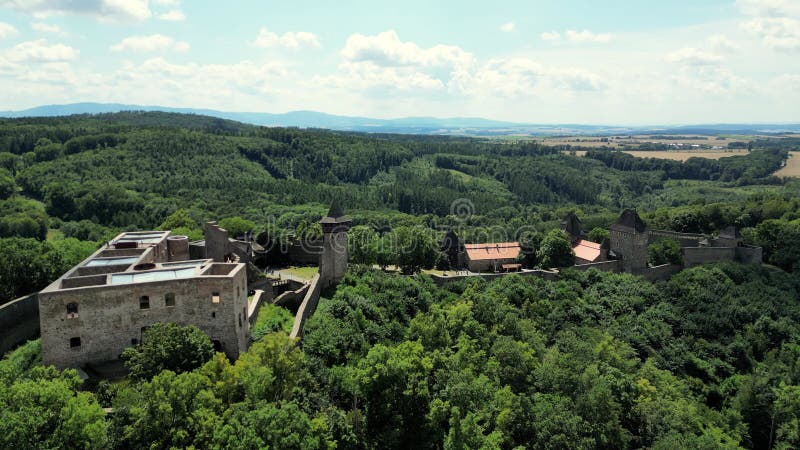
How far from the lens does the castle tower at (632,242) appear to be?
59469 mm

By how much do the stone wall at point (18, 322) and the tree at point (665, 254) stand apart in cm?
5680

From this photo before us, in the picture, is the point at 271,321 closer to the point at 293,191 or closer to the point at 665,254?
the point at 665,254

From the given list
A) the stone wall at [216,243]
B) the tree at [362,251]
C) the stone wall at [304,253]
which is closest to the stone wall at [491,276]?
the tree at [362,251]

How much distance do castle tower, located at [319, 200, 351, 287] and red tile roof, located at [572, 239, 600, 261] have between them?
27.8m

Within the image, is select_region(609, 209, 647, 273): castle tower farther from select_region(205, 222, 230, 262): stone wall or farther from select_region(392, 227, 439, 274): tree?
select_region(205, 222, 230, 262): stone wall

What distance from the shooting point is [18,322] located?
36219mm

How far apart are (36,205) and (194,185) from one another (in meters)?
29.6

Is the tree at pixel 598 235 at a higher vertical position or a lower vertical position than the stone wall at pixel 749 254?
higher

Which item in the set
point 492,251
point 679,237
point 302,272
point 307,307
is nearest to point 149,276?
point 307,307

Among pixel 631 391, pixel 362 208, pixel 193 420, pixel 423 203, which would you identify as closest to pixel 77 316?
pixel 193 420

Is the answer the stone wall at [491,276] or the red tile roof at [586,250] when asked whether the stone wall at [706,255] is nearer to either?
the red tile roof at [586,250]

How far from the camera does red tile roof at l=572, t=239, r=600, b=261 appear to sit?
61.3 m

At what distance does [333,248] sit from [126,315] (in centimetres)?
1949

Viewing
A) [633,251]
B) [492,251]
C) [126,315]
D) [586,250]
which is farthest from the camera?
[586,250]
